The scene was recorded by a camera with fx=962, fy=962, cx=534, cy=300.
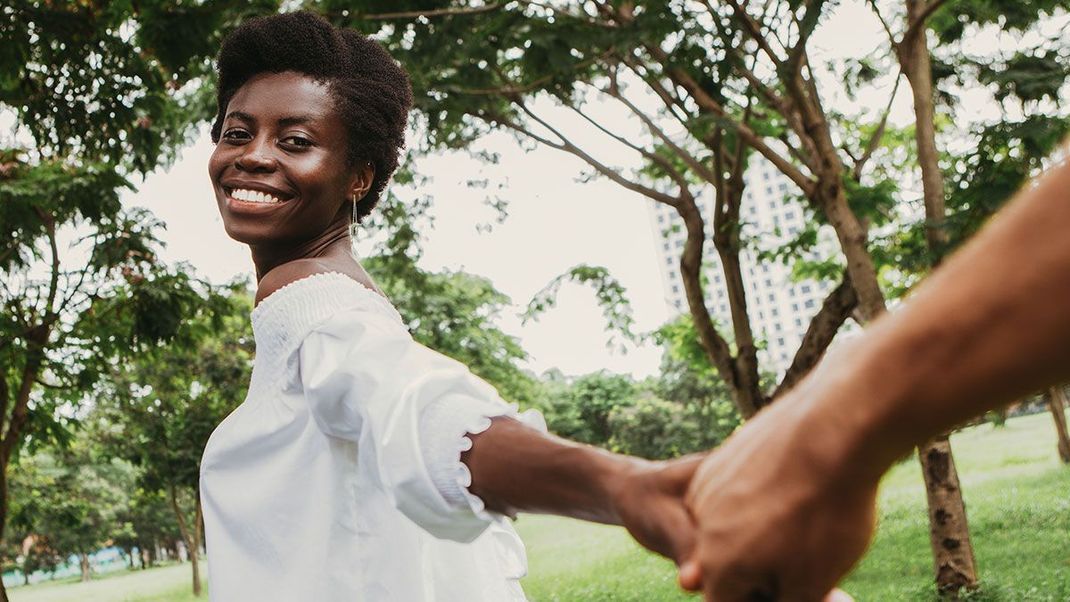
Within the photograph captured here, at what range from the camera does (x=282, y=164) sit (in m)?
1.55

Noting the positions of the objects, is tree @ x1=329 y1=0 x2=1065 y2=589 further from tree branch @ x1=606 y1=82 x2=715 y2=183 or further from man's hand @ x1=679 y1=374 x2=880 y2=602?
man's hand @ x1=679 y1=374 x2=880 y2=602

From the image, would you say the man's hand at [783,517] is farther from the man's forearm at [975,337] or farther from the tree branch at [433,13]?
the tree branch at [433,13]

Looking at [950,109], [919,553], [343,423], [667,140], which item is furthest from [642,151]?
[343,423]

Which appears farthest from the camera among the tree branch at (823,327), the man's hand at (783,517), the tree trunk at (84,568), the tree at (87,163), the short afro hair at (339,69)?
the tree trunk at (84,568)

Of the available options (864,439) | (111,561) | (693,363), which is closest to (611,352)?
(693,363)

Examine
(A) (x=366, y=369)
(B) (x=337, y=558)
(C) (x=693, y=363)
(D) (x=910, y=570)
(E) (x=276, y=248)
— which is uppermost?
(C) (x=693, y=363)

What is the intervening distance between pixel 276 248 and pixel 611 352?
984cm

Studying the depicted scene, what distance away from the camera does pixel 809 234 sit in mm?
10047

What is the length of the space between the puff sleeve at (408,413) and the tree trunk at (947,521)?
7.16 m

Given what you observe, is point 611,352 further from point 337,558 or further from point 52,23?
point 337,558

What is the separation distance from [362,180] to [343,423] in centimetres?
62

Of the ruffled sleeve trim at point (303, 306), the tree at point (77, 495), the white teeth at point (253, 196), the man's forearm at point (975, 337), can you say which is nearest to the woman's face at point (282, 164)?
the white teeth at point (253, 196)

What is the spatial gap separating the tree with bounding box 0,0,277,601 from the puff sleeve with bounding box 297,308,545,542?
17.2 ft

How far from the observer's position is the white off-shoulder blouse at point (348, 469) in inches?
40.9
